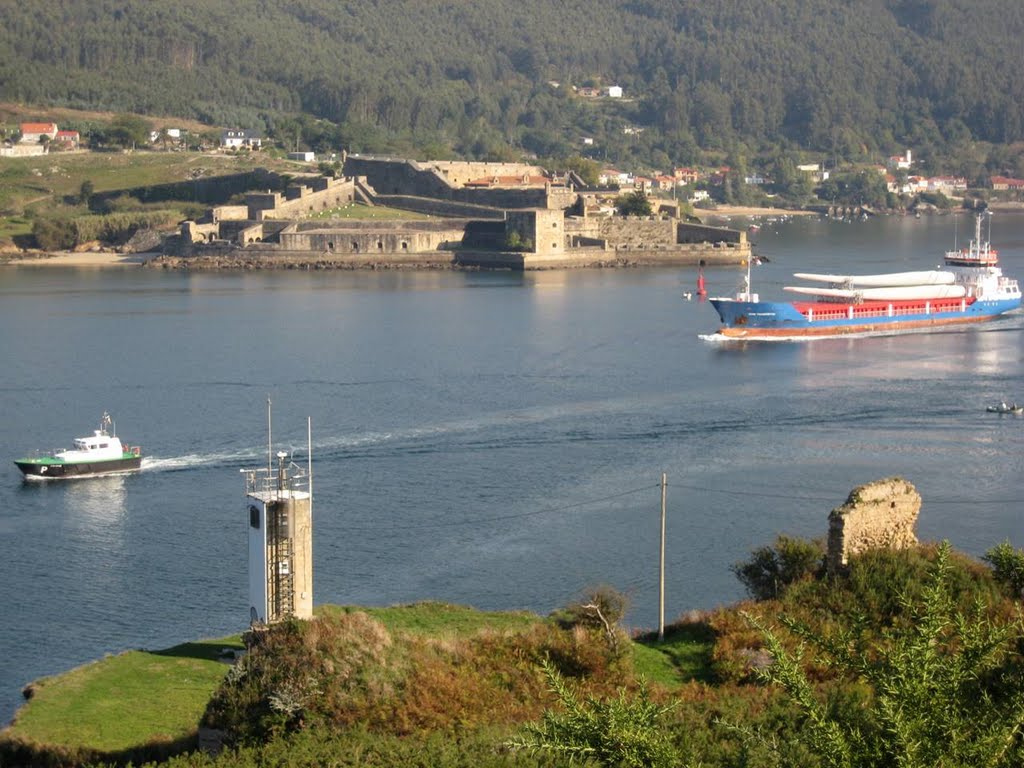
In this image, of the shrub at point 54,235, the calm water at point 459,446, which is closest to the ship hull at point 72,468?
the calm water at point 459,446

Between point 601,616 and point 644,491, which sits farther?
point 644,491

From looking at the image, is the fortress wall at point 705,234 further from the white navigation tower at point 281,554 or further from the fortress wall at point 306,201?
the white navigation tower at point 281,554

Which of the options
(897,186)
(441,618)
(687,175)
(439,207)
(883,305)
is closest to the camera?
(441,618)

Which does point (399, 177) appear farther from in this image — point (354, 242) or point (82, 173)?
point (82, 173)

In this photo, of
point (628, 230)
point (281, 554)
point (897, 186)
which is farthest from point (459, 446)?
point (897, 186)

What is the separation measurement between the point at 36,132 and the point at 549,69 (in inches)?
2406

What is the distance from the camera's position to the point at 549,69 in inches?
4724

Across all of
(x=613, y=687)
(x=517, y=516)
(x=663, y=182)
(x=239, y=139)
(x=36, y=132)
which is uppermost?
(x=36, y=132)

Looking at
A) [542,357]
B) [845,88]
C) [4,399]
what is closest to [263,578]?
[4,399]

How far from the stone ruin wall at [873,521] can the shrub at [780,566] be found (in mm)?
615

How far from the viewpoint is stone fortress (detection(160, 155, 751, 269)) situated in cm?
4606

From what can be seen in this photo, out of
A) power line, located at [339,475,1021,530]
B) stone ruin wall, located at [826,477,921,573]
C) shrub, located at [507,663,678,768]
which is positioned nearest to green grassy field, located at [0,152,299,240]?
power line, located at [339,475,1021,530]

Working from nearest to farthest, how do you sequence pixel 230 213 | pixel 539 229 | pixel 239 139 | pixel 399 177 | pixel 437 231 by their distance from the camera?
pixel 539 229 → pixel 437 231 → pixel 230 213 → pixel 399 177 → pixel 239 139

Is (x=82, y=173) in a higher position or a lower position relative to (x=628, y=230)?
higher
